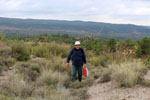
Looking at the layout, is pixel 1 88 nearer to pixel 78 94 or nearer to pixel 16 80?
pixel 16 80

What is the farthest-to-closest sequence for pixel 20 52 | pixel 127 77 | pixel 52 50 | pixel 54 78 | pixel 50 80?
pixel 52 50 < pixel 20 52 < pixel 54 78 < pixel 50 80 < pixel 127 77

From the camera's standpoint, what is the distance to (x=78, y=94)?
560cm

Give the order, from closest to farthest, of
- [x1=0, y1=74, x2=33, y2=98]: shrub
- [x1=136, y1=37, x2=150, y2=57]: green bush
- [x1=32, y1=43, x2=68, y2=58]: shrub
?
[x1=0, y1=74, x2=33, y2=98]: shrub → [x1=32, y1=43, x2=68, y2=58]: shrub → [x1=136, y1=37, x2=150, y2=57]: green bush

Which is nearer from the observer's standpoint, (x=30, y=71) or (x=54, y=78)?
(x=54, y=78)

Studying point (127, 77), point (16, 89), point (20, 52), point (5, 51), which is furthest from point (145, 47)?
point (16, 89)

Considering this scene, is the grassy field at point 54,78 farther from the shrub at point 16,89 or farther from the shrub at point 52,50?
the shrub at point 52,50

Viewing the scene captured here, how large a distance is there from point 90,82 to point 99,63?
159 inches

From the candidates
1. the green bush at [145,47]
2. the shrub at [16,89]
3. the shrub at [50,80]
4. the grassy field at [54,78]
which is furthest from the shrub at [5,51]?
the green bush at [145,47]

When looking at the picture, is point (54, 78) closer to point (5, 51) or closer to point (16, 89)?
point (16, 89)

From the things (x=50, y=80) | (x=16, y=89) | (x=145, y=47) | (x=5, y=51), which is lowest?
(x=145, y=47)

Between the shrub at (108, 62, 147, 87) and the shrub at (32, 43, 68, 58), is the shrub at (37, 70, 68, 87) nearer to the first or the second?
the shrub at (108, 62, 147, 87)

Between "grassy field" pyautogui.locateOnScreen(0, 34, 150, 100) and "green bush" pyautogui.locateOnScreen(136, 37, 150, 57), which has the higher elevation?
"grassy field" pyautogui.locateOnScreen(0, 34, 150, 100)

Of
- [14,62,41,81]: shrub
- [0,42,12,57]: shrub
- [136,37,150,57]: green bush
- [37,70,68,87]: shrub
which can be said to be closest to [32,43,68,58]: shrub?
[0,42,12,57]: shrub

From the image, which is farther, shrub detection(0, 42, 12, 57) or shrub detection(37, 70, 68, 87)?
shrub detection(0, 42, 12, 57)
